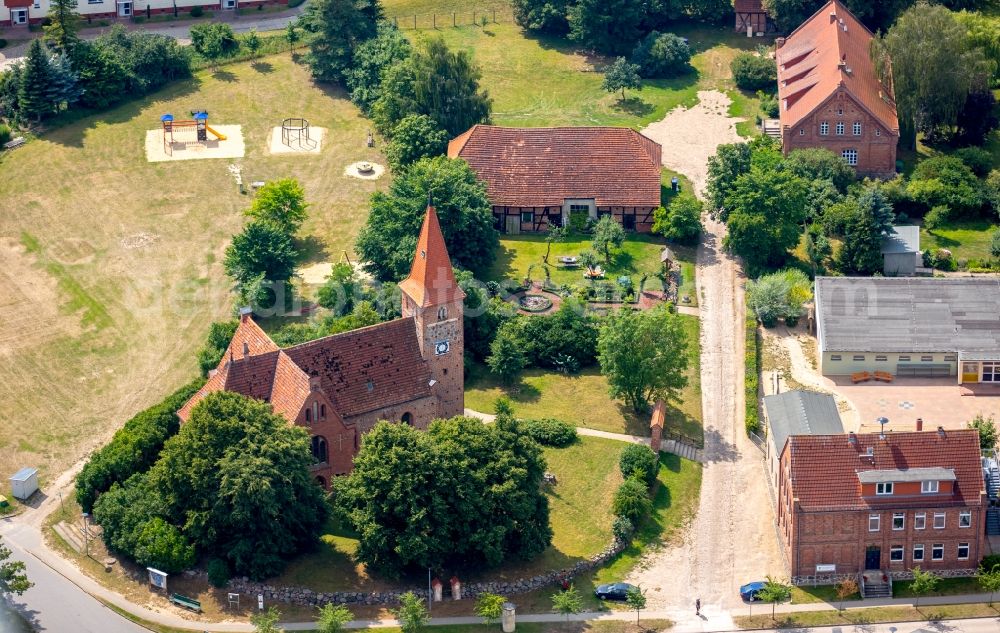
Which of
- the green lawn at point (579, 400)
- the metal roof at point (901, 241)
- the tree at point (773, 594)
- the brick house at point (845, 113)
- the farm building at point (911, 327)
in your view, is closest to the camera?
the tree at point (773, 594)

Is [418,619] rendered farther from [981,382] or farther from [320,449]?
[981,382]

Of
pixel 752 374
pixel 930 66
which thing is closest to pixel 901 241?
pixel 930 66

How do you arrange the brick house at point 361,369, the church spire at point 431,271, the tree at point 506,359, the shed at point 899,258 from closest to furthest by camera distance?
1. the brick house at point 361,369
2. the church spire at point 431,271
3. the tree at point 506,359
4. the shed at point 899,258

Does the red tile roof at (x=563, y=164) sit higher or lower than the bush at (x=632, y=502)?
higher

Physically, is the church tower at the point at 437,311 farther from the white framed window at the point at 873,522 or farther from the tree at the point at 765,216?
the tree at the point at 765,216

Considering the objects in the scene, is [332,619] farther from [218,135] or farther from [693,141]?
[693,141]

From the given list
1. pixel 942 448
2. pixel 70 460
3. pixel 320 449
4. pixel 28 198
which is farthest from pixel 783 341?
pixel 28 198

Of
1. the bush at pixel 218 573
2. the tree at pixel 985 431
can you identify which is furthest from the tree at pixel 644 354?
the bush at pixel 218 573
